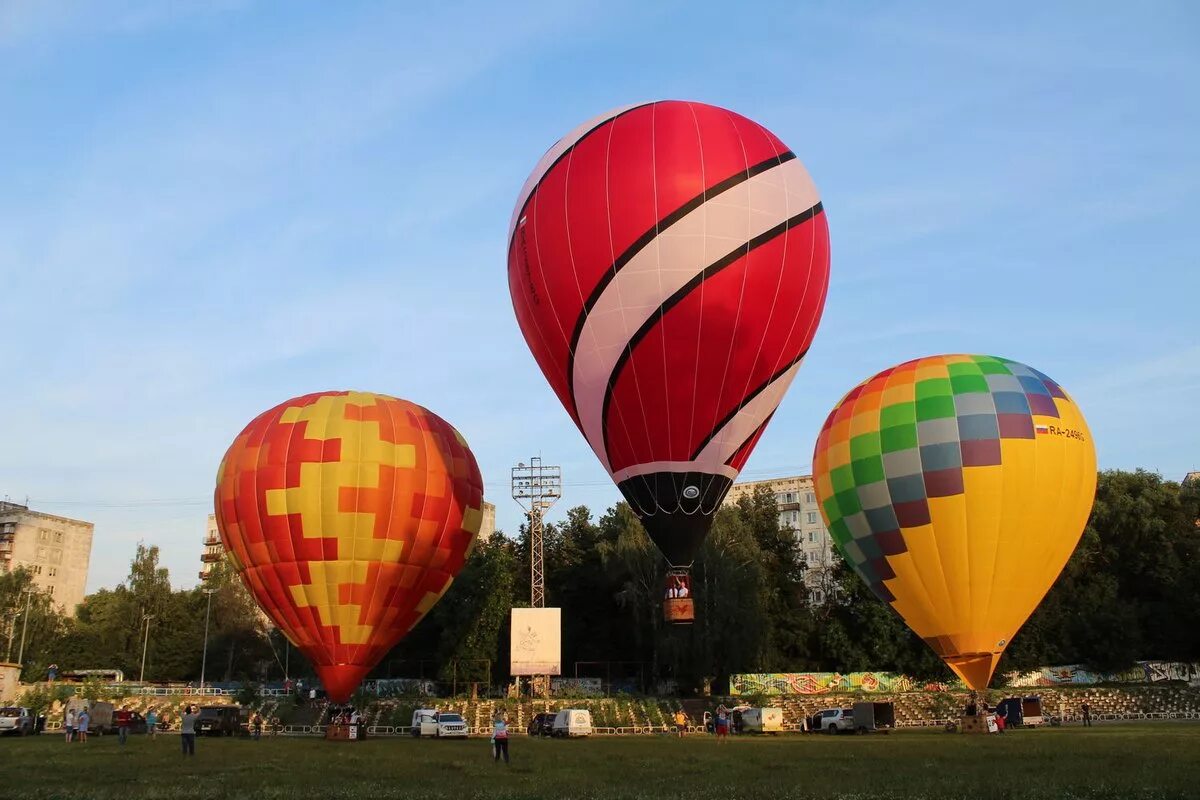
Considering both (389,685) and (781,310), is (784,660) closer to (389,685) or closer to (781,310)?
(389,685)

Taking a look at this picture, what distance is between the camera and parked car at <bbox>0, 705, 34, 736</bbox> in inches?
1179

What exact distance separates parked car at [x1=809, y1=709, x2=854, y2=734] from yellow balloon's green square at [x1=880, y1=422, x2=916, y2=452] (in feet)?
33.2

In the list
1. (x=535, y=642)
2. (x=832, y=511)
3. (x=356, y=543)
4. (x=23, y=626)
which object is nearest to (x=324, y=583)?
(x=356, y=543)

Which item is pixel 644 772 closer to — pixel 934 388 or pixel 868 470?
pixel 868 470

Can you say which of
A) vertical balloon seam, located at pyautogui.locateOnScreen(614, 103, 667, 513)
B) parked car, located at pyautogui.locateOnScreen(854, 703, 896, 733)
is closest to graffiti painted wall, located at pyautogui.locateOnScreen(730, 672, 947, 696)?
parked car, located at pyautogui.locateOnScreen(854, 703, 896, 733)

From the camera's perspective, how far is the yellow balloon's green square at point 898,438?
26.5m

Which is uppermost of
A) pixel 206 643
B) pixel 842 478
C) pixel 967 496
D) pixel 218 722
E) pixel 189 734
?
pixel 842 478

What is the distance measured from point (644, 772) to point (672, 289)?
384 inches

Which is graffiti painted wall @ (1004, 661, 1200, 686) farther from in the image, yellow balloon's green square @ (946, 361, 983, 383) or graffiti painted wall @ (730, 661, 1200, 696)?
yellow balloon's green square @ (946, 361, 983, 383)

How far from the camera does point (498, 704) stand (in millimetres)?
39844

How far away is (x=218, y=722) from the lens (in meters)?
32.5

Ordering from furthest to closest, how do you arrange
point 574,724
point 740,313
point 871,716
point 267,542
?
1. point 871,716
2. point 574,724
3. point 267,542
4. point 740,313

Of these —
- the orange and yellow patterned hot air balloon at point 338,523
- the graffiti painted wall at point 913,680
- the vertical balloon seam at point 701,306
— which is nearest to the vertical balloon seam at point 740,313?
the vertical balloon seam at point 701,306

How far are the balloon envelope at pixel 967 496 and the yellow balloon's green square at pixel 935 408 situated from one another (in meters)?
0.03
